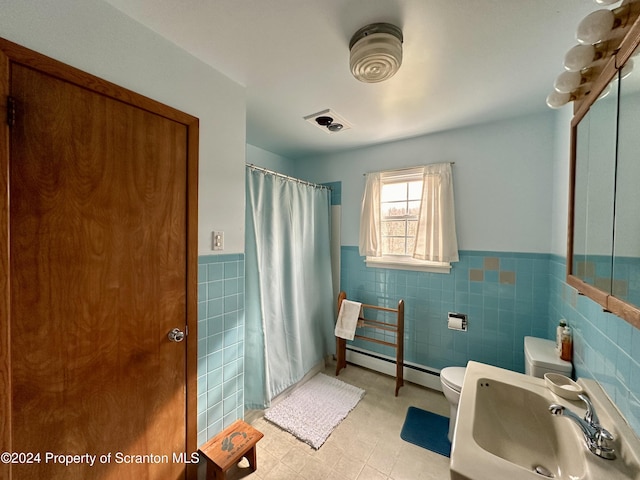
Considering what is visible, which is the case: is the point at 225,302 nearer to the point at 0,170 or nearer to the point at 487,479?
the point at 0,170

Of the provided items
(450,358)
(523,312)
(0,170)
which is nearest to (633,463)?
(523,312)

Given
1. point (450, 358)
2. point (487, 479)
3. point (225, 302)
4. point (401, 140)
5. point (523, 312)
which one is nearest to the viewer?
point (487, 479)

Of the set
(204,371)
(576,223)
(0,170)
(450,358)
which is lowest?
(450,358)

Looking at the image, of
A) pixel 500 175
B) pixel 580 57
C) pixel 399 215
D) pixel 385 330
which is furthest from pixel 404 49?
pixel 385 330

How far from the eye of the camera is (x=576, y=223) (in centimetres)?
107

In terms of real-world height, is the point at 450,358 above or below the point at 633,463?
below

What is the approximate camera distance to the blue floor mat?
166cm

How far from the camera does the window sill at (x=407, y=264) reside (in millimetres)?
2241

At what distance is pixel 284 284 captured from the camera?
7.30 ft

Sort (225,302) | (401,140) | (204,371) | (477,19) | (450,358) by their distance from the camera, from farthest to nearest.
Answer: (401,140), (450,358), (225,302), (204,371), (477,19)

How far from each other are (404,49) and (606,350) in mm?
1573

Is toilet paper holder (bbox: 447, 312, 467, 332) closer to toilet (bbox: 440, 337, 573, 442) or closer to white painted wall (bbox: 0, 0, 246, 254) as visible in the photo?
toilet (bbox: 440, 337, 573, 442)

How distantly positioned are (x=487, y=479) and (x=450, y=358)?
1769mm

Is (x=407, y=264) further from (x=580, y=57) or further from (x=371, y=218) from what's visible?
(x=580, y=57)
